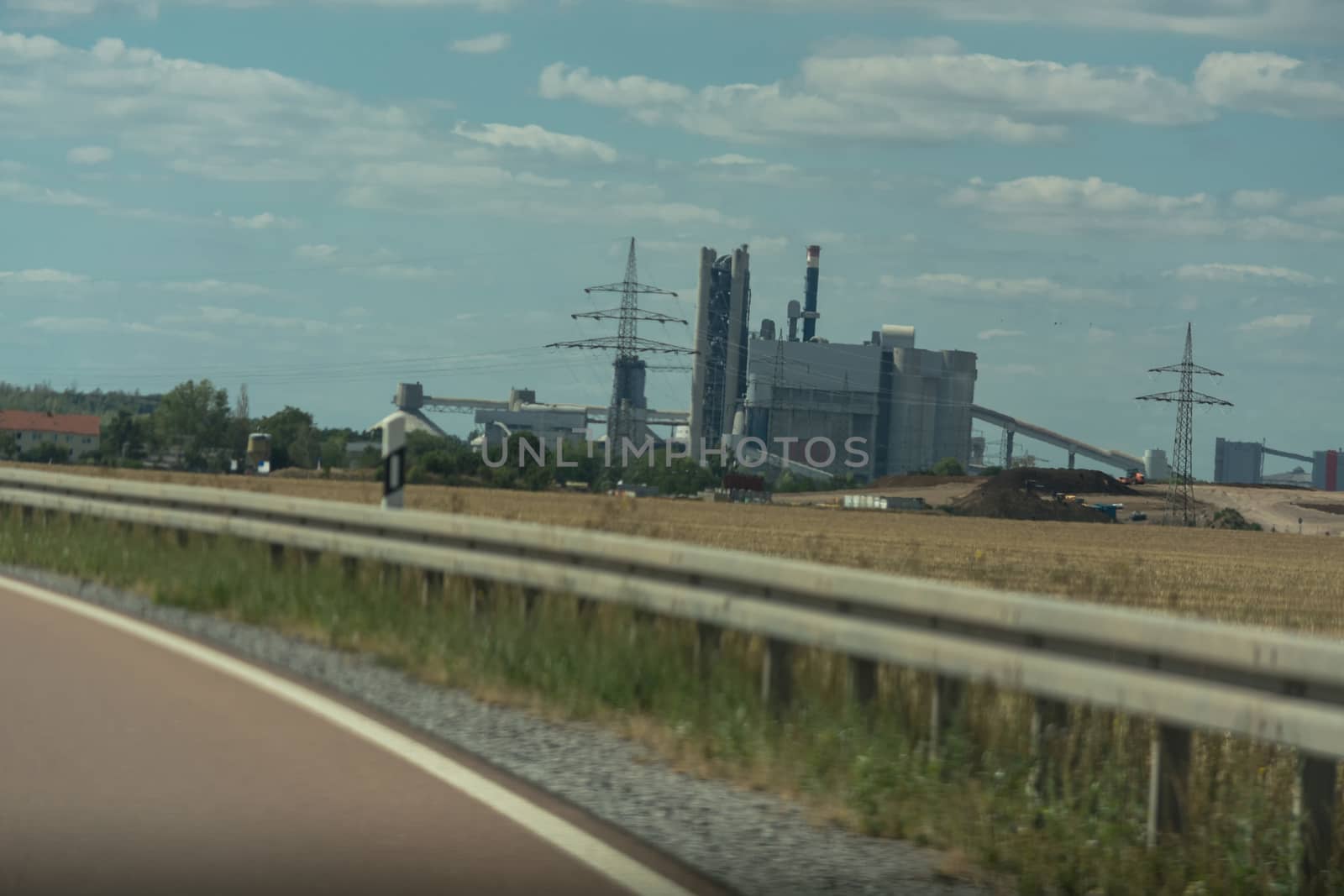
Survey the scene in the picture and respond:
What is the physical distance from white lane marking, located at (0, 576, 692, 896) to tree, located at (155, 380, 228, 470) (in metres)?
179

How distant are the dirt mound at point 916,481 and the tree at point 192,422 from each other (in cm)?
7220

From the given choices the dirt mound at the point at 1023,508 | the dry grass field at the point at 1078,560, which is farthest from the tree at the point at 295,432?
the dry grass field at the point at 1078,560

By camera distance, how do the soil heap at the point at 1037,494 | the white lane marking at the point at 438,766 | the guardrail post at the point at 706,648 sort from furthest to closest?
the soil heap at the point at 1037,494 → the guardrail post at the point at 706,648 → the white lane marking at the point at 438,766

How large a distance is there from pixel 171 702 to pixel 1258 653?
5.45 metres

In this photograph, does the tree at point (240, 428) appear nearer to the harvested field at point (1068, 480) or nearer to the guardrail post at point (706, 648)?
the harvested field at point (1068, 480)

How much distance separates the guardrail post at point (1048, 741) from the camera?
669 centimetres

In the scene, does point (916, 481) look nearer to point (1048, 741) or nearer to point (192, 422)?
point (192, 422)

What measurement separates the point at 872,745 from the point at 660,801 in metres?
0.99

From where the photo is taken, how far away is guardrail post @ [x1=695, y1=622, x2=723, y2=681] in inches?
350

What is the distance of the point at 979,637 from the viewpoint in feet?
22.7

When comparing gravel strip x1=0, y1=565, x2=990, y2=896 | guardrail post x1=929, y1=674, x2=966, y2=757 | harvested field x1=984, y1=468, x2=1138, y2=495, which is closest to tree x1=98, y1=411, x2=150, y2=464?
harvested field x1=984, y1=468, x2=1138, y2=495

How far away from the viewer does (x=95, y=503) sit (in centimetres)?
1852

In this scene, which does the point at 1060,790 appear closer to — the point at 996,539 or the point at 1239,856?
the point at 1239,856

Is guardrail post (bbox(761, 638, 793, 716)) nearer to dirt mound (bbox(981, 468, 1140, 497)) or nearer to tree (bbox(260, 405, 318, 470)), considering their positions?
dirt mound (bbox(981, 468, 1140, 497))
